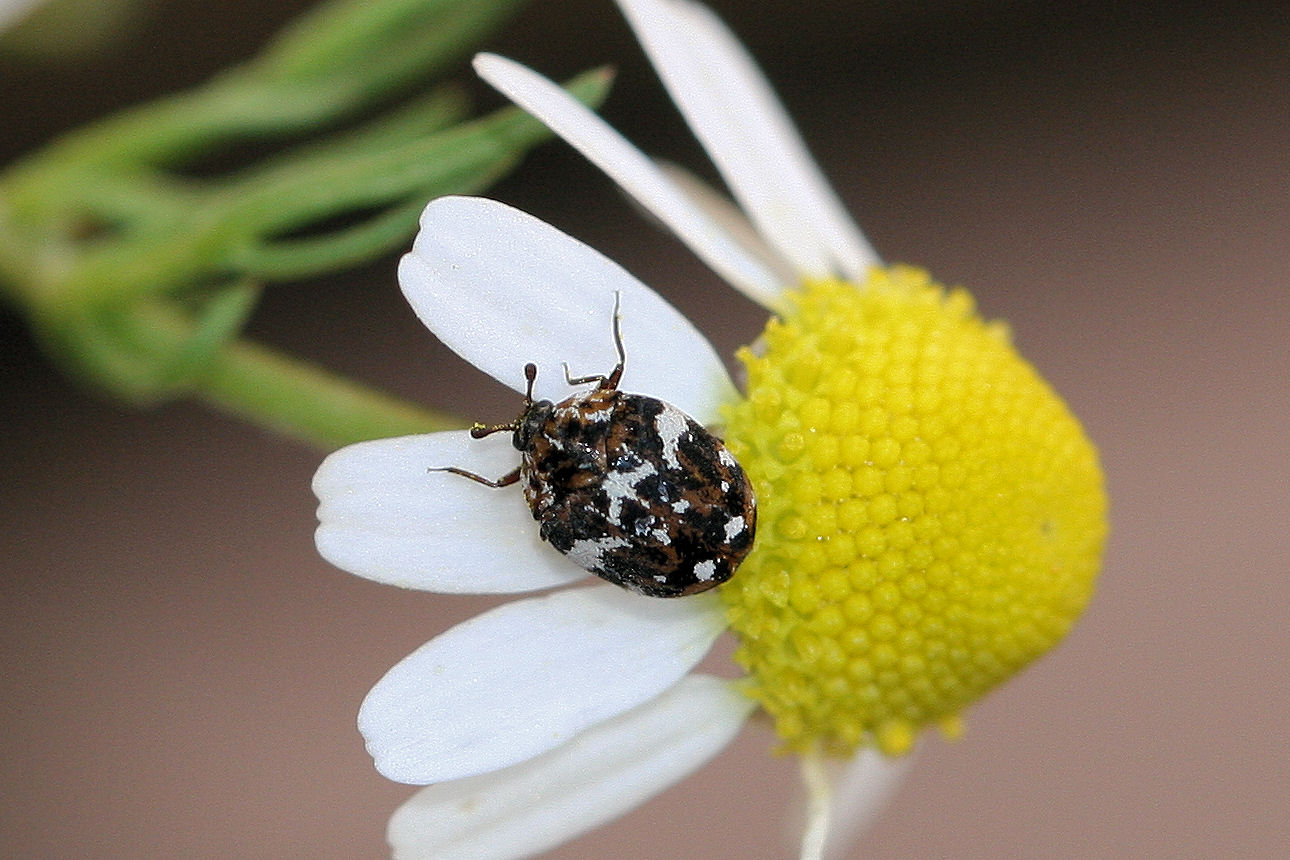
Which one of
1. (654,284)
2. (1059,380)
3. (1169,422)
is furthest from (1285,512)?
(654,284)

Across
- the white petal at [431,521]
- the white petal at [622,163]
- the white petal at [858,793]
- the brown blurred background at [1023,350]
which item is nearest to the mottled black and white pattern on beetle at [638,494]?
the white petal at [431,521]

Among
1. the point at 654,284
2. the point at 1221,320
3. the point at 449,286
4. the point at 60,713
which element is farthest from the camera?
the point at 1221,320

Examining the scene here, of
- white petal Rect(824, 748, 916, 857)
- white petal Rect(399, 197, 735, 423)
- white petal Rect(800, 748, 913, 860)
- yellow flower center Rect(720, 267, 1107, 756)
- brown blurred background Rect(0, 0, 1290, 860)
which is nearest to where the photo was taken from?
white petal Rect(399, 197, 735, 423)

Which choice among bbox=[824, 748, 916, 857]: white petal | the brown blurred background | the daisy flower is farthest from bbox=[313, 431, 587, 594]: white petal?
the brown blurred background

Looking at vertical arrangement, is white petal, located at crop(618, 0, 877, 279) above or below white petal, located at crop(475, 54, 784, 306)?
above

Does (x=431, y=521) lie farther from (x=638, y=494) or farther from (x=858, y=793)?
(x=858, y=793)

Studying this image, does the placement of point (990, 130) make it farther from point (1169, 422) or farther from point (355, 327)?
point (355, 327)

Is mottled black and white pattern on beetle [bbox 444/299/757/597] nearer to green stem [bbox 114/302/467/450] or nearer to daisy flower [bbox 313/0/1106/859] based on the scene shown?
daisy flower [bbox 313/0/1106/859]
